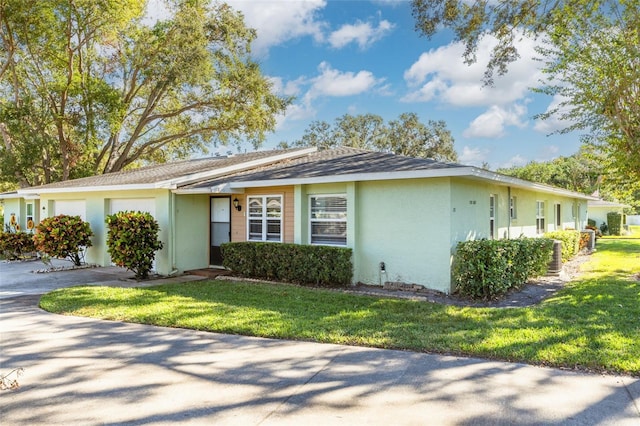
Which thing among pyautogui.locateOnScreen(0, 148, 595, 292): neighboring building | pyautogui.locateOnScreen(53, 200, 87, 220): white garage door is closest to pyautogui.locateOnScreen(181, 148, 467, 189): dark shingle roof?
pyautogui.locateOnScreen(0, 148, 595, 292): neighboring building

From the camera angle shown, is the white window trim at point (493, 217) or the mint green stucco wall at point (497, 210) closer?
the mint green stucco wall at point (497, 210)

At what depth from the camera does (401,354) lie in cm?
514

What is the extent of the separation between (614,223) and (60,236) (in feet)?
124

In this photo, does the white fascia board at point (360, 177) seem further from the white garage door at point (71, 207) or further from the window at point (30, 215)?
the window at point (30, 215)

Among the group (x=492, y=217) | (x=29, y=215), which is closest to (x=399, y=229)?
Answer: (x=492, y=217)

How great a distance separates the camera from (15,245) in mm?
16031

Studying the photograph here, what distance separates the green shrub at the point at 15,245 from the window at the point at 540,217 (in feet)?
64.8

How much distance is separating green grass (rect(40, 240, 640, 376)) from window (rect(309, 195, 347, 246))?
172cm

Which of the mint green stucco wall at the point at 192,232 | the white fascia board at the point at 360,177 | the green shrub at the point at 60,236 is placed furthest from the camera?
the green shrub at the point at 60,236

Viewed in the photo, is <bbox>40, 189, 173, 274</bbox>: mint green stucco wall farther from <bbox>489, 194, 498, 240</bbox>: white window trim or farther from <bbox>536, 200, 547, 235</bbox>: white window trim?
<bbox>536, 200, 547, 235</bbox>: white window trim

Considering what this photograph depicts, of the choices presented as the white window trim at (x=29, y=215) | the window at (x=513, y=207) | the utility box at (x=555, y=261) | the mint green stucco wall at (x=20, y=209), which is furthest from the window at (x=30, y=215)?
the utility box at (x=555, y=261)

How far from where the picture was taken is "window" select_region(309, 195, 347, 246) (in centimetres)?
1054

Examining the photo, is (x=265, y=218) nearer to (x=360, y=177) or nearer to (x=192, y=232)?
(x=192, y=232)

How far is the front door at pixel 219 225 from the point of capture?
12.6 meters
